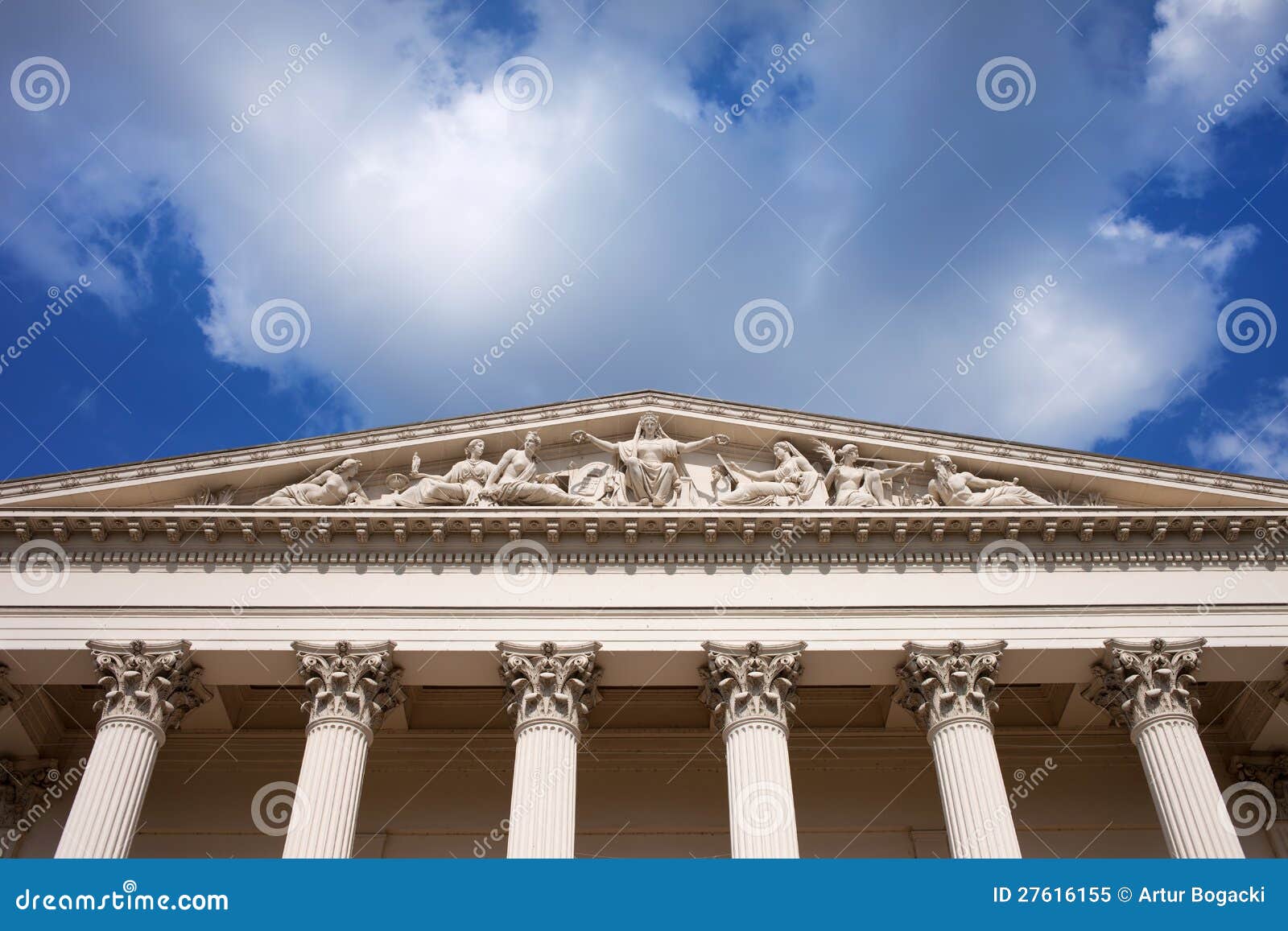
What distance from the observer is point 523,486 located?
21562 mm

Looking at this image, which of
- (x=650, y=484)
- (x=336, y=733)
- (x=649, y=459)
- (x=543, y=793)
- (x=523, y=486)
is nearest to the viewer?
(x=543, y=793)

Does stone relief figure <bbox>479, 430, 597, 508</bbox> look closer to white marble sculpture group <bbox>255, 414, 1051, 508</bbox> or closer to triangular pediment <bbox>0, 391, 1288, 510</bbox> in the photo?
white marble sculpture group <bbox>255, 414, 1051, 508</bbox>

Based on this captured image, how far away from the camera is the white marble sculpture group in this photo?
21672 mm

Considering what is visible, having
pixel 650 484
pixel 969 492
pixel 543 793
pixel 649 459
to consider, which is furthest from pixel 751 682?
pixel 969 492

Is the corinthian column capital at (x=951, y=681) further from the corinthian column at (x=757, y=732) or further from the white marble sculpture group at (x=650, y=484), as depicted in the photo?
the white marble sculpture group at (x=650, y=484)

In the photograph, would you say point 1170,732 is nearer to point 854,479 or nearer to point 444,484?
point 854,479

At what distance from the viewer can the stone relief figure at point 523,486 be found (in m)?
21.6

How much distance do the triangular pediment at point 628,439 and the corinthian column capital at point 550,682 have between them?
4.00 meters

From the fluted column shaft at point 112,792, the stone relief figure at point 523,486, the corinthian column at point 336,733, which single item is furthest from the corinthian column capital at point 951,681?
the fluted column shaft at point 112,792

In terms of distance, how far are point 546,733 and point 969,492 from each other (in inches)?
361

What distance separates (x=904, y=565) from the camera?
2117 centimetres

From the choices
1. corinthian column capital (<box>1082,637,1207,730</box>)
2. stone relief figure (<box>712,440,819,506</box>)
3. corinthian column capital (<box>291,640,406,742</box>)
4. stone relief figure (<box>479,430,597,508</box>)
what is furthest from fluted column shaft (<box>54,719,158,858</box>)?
corinthian column capital (<box>1082,637,1207,730</box>)

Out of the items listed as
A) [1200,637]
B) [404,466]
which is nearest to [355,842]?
[404,466]

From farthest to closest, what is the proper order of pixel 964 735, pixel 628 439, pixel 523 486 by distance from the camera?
pixel 628 439
pixel 523 486
pixel 964 735
